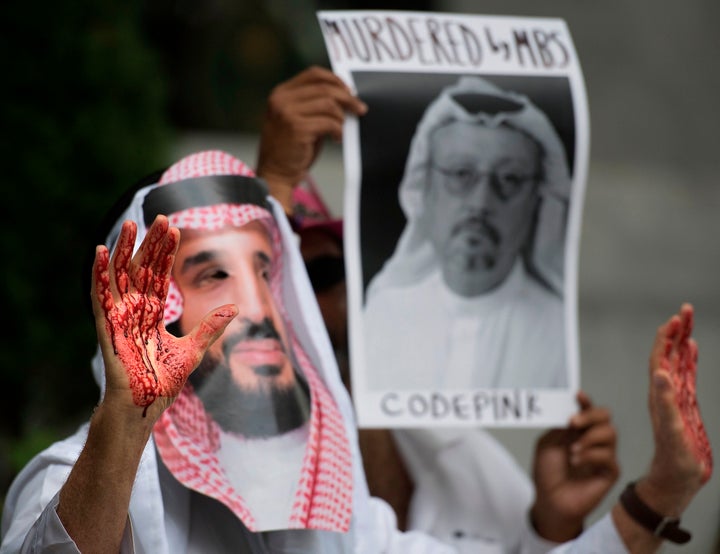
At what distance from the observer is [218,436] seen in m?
2.20

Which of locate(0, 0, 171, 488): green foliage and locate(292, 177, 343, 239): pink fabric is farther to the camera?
locate(0, 0, 171, 488): green foliage

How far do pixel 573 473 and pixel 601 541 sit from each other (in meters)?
0.38

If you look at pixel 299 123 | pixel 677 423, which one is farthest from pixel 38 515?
pixel 677 423

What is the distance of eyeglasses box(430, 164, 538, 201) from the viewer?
8.84ft

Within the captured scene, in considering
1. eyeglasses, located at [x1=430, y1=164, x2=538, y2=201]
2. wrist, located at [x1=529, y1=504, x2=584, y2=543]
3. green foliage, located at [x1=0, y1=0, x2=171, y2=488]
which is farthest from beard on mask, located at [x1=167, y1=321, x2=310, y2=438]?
green foliage, located at [x1=0, y1=0, x2=171, y2=488]

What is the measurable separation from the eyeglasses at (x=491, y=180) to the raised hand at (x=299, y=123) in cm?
25

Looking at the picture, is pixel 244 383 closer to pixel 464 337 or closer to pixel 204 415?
pixel 204 415

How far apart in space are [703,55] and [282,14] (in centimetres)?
259

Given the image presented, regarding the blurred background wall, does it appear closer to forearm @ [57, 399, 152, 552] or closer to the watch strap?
the watch strap

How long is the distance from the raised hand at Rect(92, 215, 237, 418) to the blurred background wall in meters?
4.16

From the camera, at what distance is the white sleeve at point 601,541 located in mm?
2561

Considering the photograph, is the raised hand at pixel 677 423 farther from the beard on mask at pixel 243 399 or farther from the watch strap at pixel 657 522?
the beard on mask at pixel 243 399

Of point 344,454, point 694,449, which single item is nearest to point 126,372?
point 344,454

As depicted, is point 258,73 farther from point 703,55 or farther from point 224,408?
point 224,408
